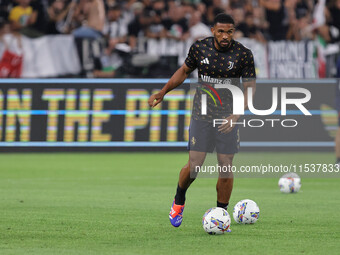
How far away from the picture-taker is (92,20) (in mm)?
21938

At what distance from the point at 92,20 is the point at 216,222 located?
44.8ft

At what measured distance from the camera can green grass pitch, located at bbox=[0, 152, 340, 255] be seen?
8.41 meters

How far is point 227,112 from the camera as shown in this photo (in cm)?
953

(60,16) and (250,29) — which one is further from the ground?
(60,16)

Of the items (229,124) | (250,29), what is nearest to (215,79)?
(229,124)

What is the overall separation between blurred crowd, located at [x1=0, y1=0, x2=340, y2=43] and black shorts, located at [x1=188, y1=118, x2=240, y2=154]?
12.4 metres

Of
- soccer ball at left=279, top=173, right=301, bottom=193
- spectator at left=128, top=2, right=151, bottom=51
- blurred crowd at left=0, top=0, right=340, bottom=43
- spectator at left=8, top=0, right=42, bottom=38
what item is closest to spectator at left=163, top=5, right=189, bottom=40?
blurred crowd at left=0, top=0, right=340, bottom=43

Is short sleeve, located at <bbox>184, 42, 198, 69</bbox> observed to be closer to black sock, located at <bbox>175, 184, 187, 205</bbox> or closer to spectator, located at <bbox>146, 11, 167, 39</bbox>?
black sock, located at <bbox>175, 184, 187, 205</bbox>

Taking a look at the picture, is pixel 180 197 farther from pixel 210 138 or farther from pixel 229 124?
pixel 229 124

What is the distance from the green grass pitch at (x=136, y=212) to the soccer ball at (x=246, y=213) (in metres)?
0.12

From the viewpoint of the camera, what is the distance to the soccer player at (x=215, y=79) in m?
9.33

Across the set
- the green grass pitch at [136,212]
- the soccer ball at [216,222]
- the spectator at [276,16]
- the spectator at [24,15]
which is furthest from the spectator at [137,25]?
the soccer ball at [216,222]

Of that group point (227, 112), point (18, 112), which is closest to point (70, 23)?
point (18, 112)

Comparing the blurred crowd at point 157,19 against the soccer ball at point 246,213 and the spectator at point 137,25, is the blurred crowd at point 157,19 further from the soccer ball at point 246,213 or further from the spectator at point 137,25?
the soccer ball at point 246,213
